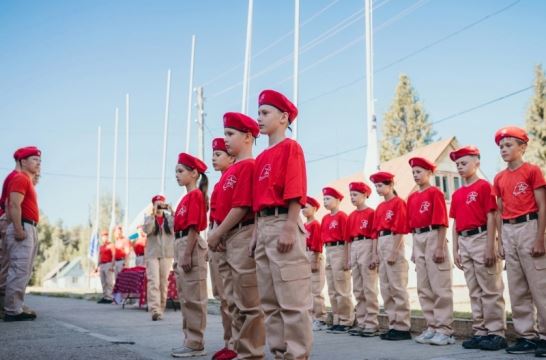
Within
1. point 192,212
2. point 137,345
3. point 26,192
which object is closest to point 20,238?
point 26,192

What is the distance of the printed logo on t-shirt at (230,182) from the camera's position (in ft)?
16.3

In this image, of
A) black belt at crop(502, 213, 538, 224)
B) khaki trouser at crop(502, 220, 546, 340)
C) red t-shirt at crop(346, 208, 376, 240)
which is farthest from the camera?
red t-shirt at crop(346, 208, 376, 240)

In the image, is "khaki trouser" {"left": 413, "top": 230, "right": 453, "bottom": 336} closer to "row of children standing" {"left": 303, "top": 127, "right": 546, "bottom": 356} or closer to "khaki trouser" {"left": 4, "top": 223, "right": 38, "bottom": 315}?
"row of children standing" {"left": 303, "top": 127, "right": 546, "bottom": 356}

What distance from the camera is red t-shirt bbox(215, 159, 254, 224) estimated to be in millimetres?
4668

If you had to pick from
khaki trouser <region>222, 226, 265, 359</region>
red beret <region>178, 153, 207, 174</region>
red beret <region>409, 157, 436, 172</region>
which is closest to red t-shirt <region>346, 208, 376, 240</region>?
red beret <region>409, 157, 436, 172</region>

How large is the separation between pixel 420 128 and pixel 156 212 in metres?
44.8

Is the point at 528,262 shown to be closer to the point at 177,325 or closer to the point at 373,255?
Answer: the point at 373,255

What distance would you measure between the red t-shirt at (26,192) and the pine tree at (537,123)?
35.5 m

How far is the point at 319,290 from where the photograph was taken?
29.5 feet

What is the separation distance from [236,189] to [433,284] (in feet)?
10.3

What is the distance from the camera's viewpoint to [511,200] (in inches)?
225

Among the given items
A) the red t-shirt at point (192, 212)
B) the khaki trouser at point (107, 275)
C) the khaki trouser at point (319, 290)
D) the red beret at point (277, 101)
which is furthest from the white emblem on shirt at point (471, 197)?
the khaki trouser at point (107, 275)

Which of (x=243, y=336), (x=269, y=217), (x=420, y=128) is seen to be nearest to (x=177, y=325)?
(x=243, y=336)

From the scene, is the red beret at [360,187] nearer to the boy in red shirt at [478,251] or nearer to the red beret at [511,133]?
the boy in red shirt at [478,251]
